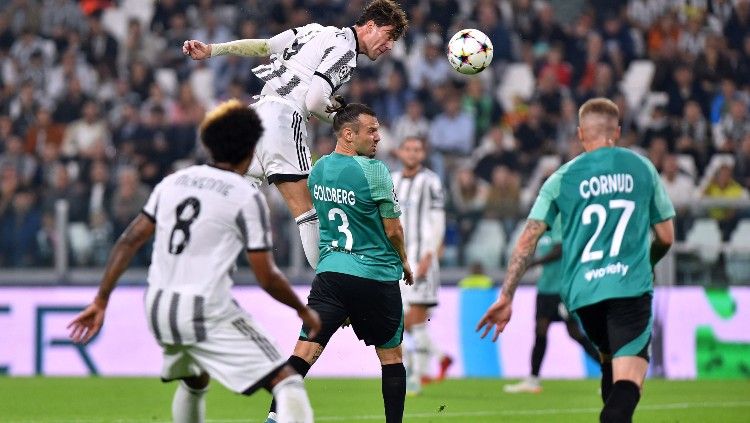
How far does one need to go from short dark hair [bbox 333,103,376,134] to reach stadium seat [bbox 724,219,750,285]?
27.0 feet

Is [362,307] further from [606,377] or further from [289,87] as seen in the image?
[289,87]

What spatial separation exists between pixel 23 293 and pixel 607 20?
9602 millimetres

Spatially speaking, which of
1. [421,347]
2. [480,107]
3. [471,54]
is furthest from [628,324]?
[480,107]

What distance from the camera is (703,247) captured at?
15797 millimetres

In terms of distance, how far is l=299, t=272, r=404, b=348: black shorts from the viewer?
8.48 meters

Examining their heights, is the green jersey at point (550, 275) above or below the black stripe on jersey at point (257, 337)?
below

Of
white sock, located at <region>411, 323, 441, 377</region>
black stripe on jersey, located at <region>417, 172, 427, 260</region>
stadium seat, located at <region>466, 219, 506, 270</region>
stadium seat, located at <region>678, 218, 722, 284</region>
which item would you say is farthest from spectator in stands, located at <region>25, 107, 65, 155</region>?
stadium seat, located at <region>678, 218, 722, 284</region>

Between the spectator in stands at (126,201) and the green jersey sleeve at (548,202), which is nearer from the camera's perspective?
the green jersey sleeve at (548,202)

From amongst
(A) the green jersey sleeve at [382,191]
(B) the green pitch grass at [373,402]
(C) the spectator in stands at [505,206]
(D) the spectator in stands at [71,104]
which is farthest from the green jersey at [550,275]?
(D) the spectator in stands at [71,104]

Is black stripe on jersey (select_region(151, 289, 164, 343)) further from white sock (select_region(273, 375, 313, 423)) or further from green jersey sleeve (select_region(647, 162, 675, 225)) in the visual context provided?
green jersey sleeve (select_region(647, 162, 675, 225))

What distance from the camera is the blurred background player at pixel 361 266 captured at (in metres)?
8.47

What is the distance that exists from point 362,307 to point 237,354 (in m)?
2.23

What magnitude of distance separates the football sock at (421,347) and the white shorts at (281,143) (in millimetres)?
5232

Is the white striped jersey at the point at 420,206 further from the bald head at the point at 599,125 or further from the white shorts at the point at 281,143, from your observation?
the bald head at the point at 599,125
